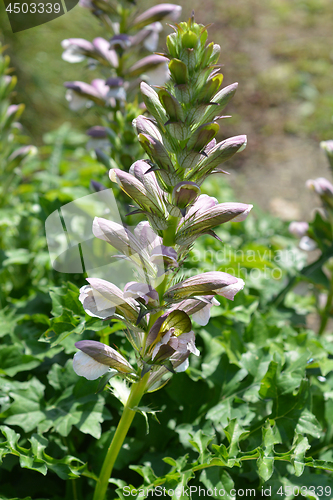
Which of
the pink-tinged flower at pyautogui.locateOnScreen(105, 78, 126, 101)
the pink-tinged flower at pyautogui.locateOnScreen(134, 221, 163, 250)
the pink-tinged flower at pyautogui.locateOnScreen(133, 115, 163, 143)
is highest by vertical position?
the pink-tinged flower at pyautogui.locateOnScreen(133, 115, 163, 143)

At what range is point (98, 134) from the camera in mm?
2432

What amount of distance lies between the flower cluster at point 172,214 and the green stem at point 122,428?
0.08 meters

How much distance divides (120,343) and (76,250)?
1.69 ft

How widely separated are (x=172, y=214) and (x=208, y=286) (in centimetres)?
21

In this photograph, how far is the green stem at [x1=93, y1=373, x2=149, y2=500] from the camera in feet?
4.15

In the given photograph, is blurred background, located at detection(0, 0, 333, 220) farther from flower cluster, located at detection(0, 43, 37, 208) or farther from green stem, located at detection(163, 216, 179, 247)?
green stem, located at detection(163, 216, 179, 247)

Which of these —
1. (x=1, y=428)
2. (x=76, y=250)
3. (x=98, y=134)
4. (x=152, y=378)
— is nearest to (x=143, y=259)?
(x=152, y=378)

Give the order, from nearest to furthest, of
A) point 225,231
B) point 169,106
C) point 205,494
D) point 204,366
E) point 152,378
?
point 169,106
point 152,378
point 205,494
point 204,366
point 225,231

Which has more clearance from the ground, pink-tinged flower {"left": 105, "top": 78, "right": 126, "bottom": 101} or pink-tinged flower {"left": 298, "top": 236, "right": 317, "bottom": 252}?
pink-tinged flower {"left": 105, "top": 78, "right": 126, "bottom": 101}

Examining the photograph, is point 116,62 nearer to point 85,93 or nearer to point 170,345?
point 85,93

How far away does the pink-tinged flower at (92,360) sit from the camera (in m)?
1.15

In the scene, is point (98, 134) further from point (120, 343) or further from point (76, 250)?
point (120, 343)

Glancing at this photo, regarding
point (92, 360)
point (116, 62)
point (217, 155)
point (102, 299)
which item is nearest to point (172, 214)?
point (217, 155)

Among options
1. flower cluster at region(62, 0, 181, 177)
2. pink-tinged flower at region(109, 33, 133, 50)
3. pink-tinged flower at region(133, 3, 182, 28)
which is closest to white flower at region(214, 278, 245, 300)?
flower cluster at region(62, 0, 181, 177)
